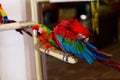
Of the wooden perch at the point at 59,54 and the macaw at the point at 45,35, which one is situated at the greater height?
the macaw at the point at 45,35

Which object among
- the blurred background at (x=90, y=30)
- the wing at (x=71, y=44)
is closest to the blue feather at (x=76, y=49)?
the wing at (x=71, y=44)

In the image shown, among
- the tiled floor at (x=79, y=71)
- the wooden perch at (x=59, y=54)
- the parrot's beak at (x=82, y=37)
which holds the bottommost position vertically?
the tiled floor at (x=79, y=71)

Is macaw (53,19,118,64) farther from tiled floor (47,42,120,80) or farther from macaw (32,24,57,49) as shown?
tiled floor (47,42,120,80)

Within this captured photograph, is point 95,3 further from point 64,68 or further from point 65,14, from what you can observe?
point 64,68

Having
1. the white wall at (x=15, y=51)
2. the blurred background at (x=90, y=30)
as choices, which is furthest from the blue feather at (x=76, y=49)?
the white wall at (x=15, y=51)

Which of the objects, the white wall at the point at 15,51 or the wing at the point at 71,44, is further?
the white wall at the point at 15,51

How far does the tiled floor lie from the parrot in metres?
0.29

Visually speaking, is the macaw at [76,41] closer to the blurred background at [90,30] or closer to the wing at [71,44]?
the wing at [71,44]

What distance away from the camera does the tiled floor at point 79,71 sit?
2.91 feet

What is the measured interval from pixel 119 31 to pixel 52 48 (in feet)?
1.11

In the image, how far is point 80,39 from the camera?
55 cm

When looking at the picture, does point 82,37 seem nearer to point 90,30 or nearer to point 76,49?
point 76,49

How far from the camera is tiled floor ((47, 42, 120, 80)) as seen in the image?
89 centimetres

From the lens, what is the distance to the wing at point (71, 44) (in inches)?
20.8
